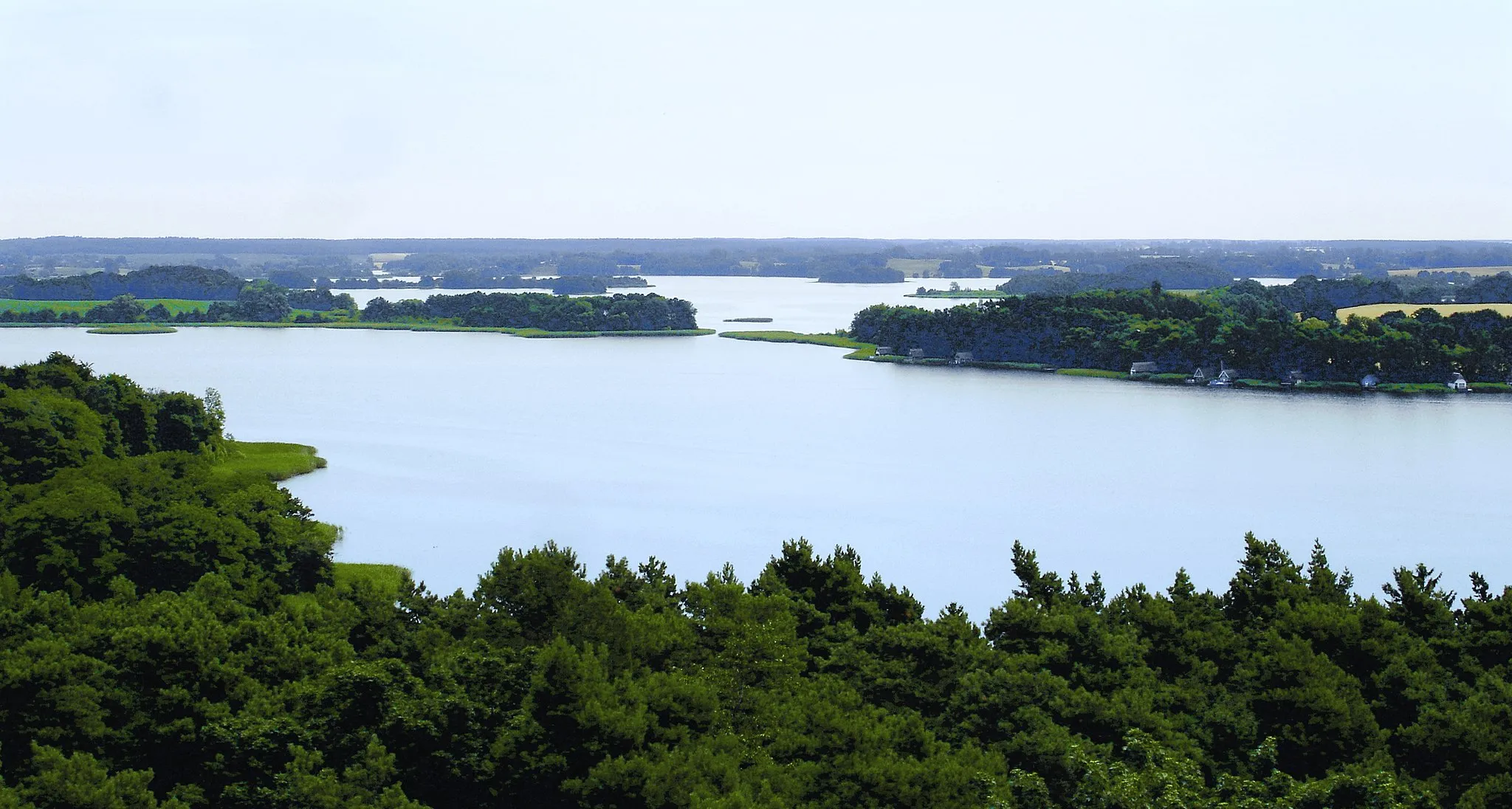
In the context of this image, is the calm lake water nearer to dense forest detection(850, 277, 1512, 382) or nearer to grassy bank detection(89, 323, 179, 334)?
dense forest detection(850, 277, 1512, 382)

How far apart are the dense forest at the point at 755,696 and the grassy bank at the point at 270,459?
16.0 metres

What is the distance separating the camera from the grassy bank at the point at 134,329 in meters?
77.4

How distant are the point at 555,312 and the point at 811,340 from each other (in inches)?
671

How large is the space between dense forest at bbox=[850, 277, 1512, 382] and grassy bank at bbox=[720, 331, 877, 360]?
0.89 m

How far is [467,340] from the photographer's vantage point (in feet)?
242

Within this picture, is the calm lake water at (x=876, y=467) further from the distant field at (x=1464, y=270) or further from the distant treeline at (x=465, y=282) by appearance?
the distant field at (x=1464, y=270)

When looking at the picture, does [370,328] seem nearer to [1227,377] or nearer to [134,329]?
[134,329]

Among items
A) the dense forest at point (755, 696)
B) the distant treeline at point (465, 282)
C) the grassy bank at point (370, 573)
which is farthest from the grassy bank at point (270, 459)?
the distant treeline at point (465, 282)

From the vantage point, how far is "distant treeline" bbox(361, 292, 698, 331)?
78688 mm

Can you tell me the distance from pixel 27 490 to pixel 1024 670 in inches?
535

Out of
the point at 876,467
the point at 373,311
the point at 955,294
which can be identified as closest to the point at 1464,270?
the point at 955,294

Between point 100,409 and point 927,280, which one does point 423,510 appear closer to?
point 100,409

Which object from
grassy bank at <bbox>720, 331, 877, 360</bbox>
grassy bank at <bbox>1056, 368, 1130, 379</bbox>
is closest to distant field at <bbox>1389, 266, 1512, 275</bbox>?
grassy bank at <bbox>720, 331, 877, 360</bbox>

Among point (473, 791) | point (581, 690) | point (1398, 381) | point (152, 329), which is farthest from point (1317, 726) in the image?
point (152, 329)
